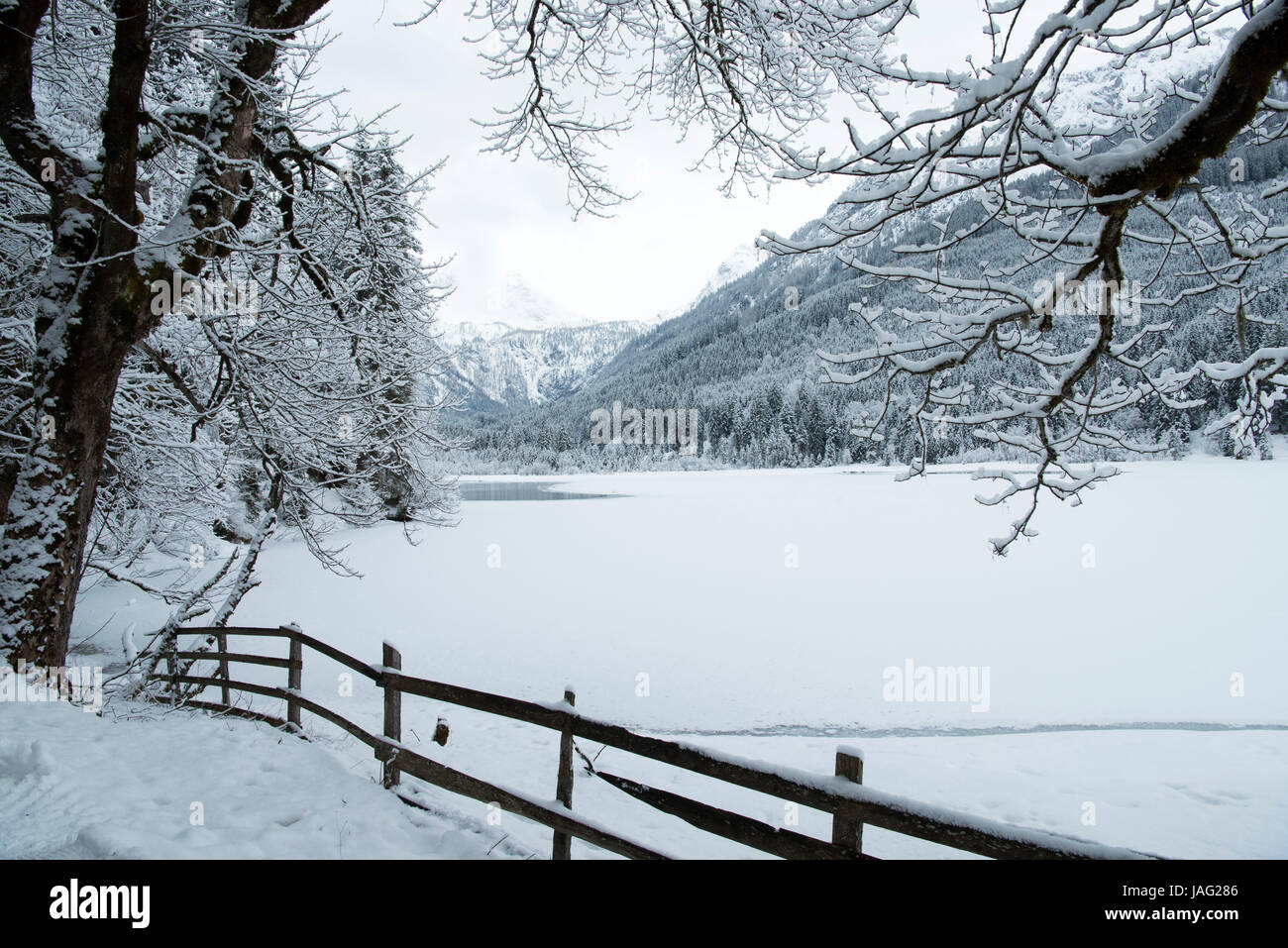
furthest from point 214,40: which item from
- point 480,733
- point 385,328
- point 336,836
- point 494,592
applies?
point 494,592

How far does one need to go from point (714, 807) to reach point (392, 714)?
2.96m

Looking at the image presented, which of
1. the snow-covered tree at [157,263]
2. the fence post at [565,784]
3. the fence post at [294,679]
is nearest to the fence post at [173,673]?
the snow-covered tree at [157,263]

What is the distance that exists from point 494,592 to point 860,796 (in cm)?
1619

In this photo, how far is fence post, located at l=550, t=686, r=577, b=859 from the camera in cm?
423

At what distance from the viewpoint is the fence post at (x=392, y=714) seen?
5352 mm

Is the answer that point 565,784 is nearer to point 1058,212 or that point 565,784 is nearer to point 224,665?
point 1058,212

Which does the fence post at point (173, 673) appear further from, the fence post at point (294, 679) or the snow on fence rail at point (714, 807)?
the snow on fence rail at point (714, 807)

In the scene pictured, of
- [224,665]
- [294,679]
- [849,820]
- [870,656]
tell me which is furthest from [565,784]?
[870,656]

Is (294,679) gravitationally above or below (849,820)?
below

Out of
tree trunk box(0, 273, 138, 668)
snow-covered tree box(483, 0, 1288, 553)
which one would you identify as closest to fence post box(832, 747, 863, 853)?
snow-covered tree box(483, 0, 1288, 553)

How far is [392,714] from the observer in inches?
218

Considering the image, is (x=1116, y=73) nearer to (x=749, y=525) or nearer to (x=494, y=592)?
(x=494, y=592)

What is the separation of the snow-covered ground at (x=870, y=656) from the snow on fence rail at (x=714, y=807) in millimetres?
628

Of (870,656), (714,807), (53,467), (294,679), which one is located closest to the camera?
(714,807)
